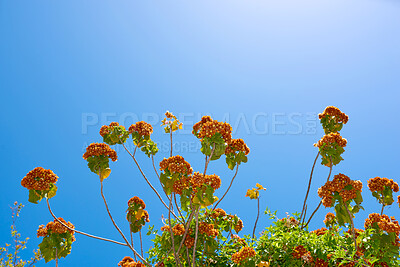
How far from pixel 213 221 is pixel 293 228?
45.0 inches

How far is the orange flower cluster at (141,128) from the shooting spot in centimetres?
457

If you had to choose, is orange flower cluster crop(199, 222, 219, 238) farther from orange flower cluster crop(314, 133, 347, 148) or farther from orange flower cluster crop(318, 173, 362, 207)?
orange flower cluster crop(314, 133, 347, 148)

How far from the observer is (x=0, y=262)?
7.04 m

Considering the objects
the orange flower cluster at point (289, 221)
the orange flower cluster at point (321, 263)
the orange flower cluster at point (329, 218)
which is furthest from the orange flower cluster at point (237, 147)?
the orange flower cluster at point (329, 218)

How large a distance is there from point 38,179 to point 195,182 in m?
1.94

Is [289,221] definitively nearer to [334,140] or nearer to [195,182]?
[334,140]

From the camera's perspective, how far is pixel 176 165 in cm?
334

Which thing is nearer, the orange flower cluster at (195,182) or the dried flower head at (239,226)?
the orange flower cluster at (195,182)

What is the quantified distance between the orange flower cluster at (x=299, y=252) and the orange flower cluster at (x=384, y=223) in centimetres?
84

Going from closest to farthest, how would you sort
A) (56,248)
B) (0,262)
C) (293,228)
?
1. (56,248)
2. (293,228)
3. (0,262)

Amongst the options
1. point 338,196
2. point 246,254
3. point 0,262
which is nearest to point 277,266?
point 246,254

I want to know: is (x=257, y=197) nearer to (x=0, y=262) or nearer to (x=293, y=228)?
(x=293, y=228)

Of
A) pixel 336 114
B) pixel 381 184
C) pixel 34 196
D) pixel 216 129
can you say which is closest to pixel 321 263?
pixel 381 184

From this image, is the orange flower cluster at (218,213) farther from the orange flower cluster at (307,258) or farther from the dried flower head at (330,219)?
the dried flower head at (330,219)
